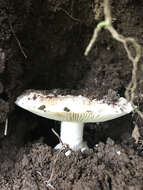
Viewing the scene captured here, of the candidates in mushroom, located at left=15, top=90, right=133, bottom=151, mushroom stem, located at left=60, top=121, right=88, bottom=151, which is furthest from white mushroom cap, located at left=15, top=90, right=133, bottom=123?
mushroom stem, located at left=60, top=121, right=88, bottom=151

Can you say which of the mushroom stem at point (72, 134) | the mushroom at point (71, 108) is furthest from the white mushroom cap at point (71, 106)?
the mushroom stem at point (72, 134)

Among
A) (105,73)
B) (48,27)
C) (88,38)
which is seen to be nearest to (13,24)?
(48,27)

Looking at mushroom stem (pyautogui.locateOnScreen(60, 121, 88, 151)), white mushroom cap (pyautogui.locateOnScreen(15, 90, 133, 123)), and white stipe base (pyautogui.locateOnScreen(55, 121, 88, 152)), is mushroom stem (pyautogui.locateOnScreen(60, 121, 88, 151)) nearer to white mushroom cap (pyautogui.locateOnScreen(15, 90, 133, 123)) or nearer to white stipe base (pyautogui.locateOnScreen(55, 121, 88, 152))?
white stipe base (pyautogui.locateOnScreen(55, 121, 88, 152))

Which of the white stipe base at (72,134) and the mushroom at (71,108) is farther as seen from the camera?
the white stipe base at (72,134)

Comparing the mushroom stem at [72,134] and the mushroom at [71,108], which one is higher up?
the mushroom at [71,108]

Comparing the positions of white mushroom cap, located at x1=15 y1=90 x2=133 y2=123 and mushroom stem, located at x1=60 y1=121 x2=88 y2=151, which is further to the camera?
mushroom stem, located at x1=60 y1=121 x2=88 y2=151

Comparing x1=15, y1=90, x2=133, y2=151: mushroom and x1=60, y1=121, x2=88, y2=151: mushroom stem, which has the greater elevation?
x1=15, y1=90, x2=133, y2=151: mushroom

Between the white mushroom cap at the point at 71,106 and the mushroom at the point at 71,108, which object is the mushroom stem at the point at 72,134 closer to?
the mushroom at the point at 71,108

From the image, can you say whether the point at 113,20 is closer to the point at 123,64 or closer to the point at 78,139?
the point at 123,64
